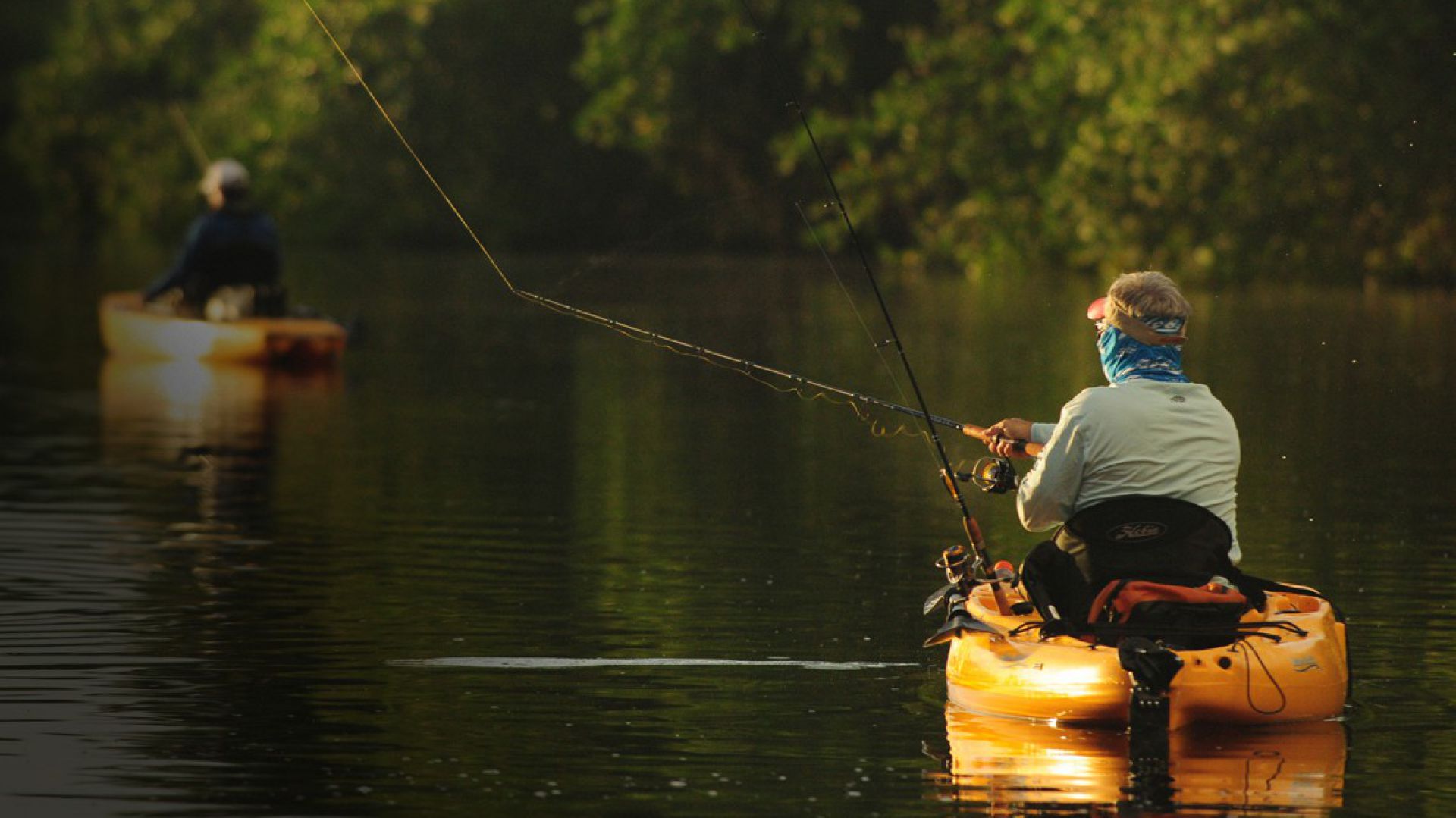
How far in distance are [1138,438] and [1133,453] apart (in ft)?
0.15

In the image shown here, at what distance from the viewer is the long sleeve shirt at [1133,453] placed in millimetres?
9391

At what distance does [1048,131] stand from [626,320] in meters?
20.4

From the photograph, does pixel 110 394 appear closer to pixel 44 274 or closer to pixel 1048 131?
pixel 44 274

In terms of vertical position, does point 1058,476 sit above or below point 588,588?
above

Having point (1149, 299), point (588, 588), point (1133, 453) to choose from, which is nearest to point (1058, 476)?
point (1133, 453)

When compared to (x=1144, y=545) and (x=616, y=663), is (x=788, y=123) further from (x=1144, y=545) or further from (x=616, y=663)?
(x=1144, y=545)

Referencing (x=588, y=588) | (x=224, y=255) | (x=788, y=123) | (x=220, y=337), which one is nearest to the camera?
(x=588, y=588)

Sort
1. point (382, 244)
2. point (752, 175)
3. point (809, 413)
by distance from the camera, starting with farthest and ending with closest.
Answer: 1. point (382, 244)
2. point (752, 175)
3. point (809, 413)

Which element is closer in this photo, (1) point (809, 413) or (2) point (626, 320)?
(1) point (809, 413)

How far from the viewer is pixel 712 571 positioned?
13.5 meters

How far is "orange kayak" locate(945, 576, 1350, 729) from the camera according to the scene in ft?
29.9

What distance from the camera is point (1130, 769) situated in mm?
8781

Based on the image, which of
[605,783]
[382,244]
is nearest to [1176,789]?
[605,783]

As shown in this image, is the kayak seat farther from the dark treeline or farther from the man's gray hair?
the dark treeline
